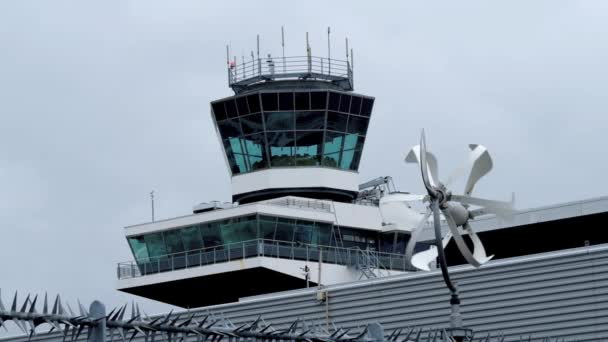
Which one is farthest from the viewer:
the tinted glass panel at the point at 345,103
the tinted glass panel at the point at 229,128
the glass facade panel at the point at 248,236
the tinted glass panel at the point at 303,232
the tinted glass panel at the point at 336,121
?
the tinted glass panel at the point at 229,128

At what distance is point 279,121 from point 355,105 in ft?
15.9

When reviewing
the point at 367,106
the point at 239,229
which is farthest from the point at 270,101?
the point at 239,229

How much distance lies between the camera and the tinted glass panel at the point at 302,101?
72438 mm

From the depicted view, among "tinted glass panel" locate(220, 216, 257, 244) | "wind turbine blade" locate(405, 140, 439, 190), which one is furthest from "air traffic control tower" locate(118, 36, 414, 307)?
"wind turbine blade" locate(405, 140, 439, 190)

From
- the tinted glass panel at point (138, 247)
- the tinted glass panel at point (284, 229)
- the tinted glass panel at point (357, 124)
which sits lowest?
the tinted glass panel at point (138, 247)

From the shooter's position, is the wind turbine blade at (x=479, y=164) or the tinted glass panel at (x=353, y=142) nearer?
the wind turbine blade at (x=479, y=164)

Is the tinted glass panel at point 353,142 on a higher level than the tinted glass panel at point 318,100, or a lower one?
lower

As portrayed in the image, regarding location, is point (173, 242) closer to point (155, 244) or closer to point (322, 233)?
point (155, 244)

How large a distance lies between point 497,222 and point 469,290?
27510 mm

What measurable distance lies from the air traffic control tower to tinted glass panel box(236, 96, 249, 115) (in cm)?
6

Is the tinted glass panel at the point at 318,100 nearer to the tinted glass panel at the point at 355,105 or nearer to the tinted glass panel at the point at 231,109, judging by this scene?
the tinted glass panel at the point at 355,105

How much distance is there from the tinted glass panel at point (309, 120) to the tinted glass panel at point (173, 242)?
931 centimetres

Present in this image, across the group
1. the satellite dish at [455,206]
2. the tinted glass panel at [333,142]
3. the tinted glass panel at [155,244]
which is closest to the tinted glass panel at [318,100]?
the tinted glass panel at [333,142]

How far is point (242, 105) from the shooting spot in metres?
73.2
